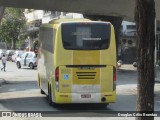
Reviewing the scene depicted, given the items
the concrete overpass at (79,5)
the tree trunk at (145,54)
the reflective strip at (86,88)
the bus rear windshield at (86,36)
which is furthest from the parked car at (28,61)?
the tree trunk at (145,54)

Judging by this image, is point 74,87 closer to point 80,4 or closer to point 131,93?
point 131,93

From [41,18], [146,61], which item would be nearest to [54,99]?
[146,61]

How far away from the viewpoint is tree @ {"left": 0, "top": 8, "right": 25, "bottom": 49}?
88.5m

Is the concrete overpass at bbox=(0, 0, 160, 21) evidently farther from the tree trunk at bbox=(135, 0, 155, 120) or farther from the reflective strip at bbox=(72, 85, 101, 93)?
the tree trunk at bbox=(135, 0, 155, 120)

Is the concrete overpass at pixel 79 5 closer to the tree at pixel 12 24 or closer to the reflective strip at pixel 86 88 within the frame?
the reflective strip at pixel 86 88

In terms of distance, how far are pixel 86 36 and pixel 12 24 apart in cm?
7251

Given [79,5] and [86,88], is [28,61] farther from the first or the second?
[86,88]

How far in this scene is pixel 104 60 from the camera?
56.5 ft

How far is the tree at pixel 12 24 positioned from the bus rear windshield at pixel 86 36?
71.6 metres

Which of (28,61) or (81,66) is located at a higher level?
(81,66)

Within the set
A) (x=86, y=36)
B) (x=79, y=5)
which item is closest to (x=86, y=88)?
(x=86, y=36)

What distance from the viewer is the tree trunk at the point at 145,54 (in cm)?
638

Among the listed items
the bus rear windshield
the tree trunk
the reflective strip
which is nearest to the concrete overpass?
the bus rear windshield

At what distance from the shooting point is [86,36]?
57.1 feet
